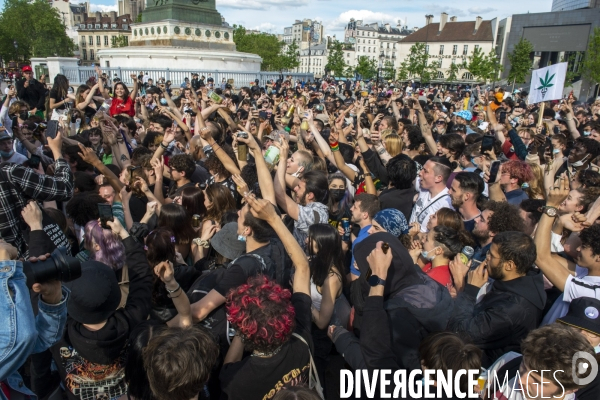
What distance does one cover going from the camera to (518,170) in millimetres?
4984

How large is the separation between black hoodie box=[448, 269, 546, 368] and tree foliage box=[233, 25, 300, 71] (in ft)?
276

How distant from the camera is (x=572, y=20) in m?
59.5

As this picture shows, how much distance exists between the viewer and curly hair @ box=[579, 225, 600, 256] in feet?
9.48

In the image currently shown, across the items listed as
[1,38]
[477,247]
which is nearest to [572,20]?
[477,247]

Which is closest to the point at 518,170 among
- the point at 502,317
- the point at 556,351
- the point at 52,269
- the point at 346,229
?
the point at 346,229

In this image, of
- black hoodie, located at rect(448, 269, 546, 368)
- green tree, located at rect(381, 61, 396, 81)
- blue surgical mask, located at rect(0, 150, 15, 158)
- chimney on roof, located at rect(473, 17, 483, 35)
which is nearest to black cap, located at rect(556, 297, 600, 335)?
black hoodie, located at rect(448, 269, 546, 368)

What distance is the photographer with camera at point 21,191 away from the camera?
11.5ft

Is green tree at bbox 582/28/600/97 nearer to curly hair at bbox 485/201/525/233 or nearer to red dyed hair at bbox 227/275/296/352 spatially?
curly hair at bbox 485/201/525/233

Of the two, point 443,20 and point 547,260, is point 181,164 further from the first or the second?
point 443,20

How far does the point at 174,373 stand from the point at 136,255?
1.22 metres

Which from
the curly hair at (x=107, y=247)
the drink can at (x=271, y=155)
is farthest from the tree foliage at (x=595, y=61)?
the curly hair at (x=107, y=247)

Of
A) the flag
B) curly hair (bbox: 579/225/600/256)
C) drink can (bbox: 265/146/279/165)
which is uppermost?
the flag

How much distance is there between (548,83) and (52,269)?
10.3 meters

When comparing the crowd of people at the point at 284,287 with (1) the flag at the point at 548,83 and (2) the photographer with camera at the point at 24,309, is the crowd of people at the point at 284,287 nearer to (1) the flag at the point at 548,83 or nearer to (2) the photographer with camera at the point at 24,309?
(2) the photographer with camera at the point at 24,309
